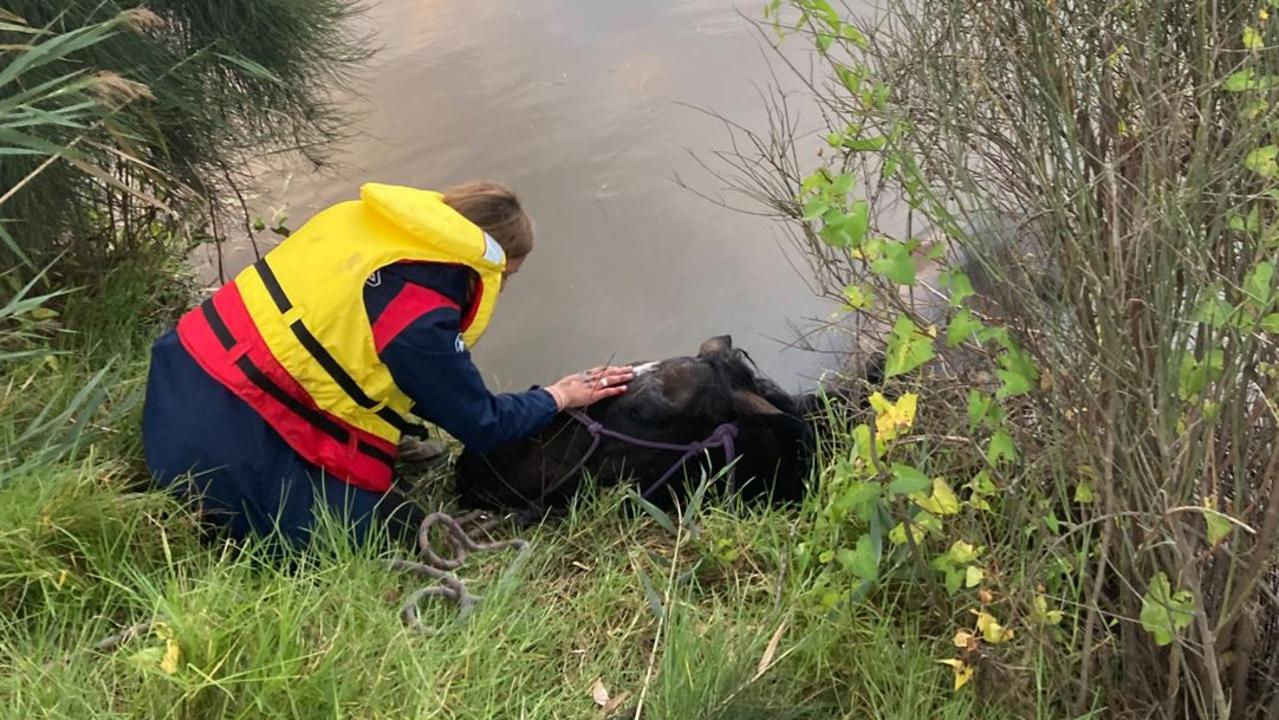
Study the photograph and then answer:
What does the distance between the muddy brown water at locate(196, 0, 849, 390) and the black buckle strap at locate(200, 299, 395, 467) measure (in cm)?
119

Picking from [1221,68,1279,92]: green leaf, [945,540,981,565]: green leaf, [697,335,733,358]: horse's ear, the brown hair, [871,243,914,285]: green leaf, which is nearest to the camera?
[1221,68,1279,92]: green leaf

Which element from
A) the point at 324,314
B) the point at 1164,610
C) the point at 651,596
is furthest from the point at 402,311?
the point at 1164,610

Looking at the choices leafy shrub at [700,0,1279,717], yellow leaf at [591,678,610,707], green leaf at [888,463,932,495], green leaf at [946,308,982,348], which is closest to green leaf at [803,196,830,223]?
leafy shrub at [700,0,1279,717]

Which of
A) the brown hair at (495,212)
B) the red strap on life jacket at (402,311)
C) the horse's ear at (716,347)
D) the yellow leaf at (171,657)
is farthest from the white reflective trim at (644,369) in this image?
the yellow leaf at (171,657)

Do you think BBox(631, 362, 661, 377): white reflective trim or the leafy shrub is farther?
BBox(631, 362, 661, 377): white reflective trim

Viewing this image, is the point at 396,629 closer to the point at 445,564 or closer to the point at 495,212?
→ the point at 445,564

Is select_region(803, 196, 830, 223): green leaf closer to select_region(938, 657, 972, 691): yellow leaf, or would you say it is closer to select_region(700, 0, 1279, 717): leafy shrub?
select_region(700, 0, 1279, 717): leafy shrub

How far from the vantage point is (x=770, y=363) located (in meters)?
3.61

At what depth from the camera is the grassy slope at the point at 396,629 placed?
172 cm

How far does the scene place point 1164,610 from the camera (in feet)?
5.19

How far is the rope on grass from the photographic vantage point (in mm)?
2100

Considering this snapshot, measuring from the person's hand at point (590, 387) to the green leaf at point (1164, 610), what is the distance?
4.46 ft

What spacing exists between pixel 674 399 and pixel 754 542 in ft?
1.43

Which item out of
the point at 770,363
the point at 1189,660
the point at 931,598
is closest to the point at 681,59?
the point at 770,363
